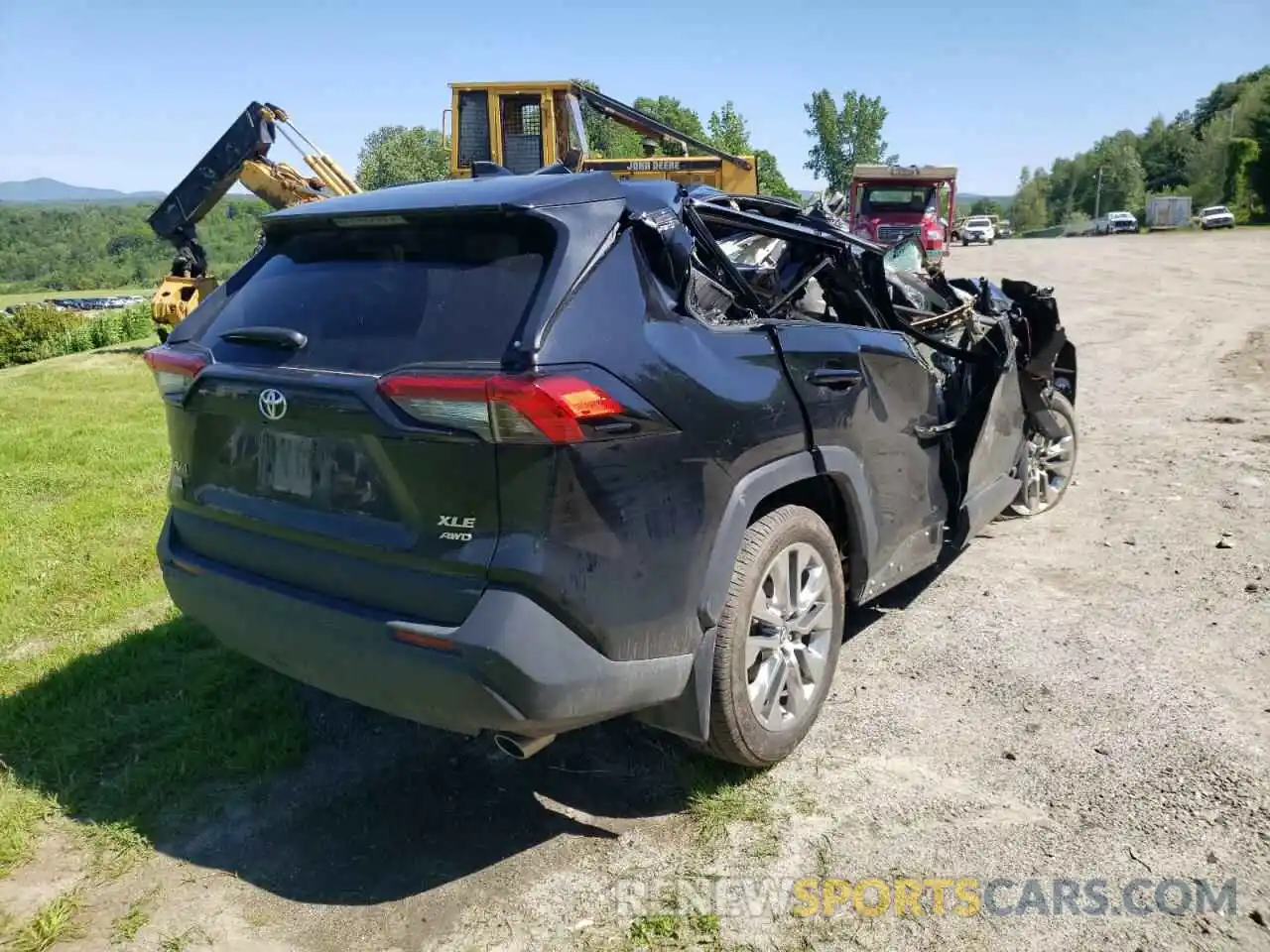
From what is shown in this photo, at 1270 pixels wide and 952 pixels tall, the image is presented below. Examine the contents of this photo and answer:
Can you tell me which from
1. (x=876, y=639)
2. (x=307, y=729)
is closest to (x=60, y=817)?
(x=307, y=729)

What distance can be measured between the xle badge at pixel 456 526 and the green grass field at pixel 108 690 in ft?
4.96

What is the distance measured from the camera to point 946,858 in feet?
9.00

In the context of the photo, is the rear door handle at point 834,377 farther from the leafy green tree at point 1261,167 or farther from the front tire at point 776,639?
the leafy green tree at point 1261,167

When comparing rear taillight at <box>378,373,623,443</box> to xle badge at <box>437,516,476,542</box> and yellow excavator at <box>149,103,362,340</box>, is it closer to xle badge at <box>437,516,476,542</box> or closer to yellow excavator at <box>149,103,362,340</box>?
xle badge at <box>437,516,476,542</box>

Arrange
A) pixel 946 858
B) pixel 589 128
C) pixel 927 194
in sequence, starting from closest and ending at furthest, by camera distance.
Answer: pixel 946 858, pixel 589 128, pixel 927 194

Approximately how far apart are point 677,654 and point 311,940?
1.26 metres

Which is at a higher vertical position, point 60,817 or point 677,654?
point 677,654

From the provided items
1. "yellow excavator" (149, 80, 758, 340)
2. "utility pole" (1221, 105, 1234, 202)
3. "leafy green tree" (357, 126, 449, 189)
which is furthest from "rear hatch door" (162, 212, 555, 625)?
"utility pole" (1221, 105, 1234, 202)

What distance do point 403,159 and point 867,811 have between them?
68883 mm

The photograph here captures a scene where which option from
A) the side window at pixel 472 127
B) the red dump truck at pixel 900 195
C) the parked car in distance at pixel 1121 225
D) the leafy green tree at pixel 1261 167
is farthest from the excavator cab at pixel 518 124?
the parked car in distance at pixel 1121 225

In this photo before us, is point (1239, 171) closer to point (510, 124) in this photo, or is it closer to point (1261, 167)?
point (1261, 167)

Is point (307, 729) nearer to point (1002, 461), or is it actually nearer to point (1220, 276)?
point (1002, 461)

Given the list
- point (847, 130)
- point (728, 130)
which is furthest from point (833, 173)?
point (728, 130)

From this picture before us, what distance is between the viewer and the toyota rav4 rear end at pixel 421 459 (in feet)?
7.75
